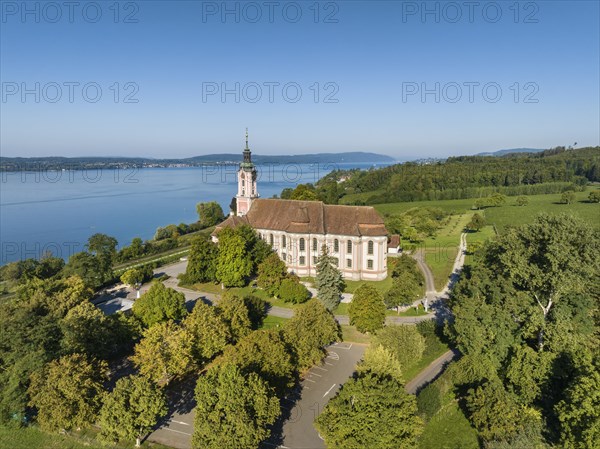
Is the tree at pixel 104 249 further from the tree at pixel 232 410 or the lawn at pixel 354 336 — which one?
the tree at pixel 232 410

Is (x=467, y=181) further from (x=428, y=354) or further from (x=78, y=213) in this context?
(x=78, y=213)

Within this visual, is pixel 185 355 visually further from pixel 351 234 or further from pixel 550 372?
pixel 351 234

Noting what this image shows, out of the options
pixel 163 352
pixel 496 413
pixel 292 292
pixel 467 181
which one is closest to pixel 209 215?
pixel 292 292

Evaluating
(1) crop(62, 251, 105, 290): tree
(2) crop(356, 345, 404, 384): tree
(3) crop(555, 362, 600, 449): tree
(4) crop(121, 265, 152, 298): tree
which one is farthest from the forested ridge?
(3) crop(555, 362, 600, 449): tree

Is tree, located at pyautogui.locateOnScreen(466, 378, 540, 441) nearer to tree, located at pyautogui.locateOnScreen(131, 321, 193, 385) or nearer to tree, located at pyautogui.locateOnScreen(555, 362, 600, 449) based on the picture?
tree, located at pyautogui.locateOnScreen(555, 362, 600, 449)

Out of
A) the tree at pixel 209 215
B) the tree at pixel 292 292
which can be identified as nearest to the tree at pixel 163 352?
the tree at pixel 292 292

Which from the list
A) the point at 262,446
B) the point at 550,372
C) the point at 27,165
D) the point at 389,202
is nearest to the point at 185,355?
the point at 262,446
